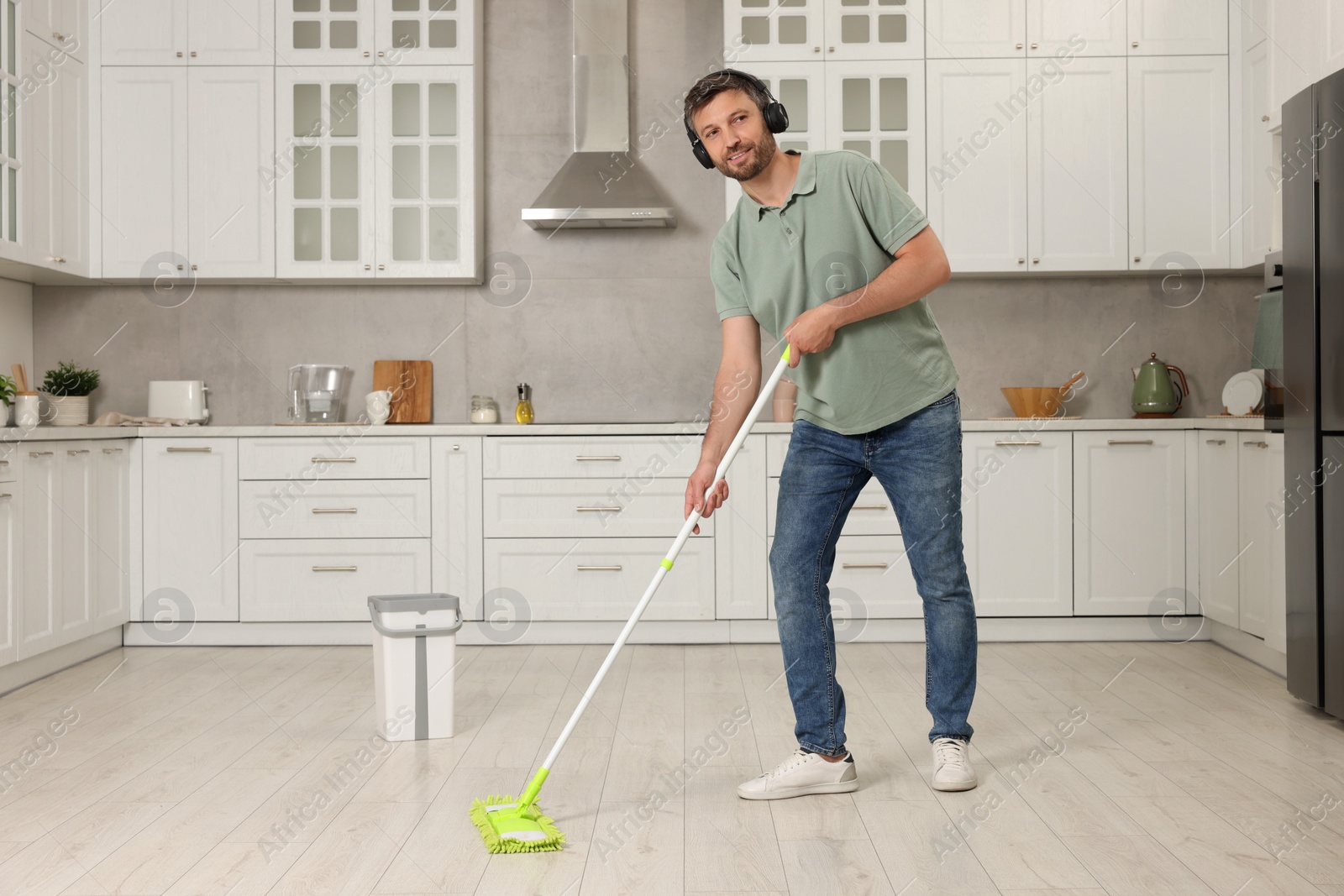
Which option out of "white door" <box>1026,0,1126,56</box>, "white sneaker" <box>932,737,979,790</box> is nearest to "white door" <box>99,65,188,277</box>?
"white door" <box>1026,0,1126,56</box>

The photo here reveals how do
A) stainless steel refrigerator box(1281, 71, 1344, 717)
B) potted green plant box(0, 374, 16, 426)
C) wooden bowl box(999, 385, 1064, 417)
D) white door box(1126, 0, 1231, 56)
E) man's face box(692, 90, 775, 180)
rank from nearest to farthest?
man's face box(692, 90, 775, 180) → stainless steel refrigerator box(1281, 71, 1344, 717) → potted green plant box(0, 374, 16, 426) → white door box(1126, 0, 1231, 56) → wooden bowl box(999, 385, 1064, 417)

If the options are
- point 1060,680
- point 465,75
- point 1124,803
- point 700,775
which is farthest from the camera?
point 465,75

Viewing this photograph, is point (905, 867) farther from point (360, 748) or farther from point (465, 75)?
point (465, 75)

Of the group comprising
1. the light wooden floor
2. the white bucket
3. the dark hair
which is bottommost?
the light wooden floor

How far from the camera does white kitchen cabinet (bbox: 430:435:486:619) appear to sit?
3.64 m

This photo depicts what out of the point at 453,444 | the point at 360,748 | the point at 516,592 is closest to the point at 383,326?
the point at 453,444

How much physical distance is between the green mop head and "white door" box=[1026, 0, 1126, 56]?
324 cm

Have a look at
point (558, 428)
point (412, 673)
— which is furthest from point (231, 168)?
point (412, 673)

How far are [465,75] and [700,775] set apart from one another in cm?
277

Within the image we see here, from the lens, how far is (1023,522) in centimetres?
361

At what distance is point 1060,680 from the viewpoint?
10.0ft

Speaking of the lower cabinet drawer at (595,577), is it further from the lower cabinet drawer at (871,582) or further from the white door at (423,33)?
the white door at (423,33)

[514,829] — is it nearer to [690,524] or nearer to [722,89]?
[690,524]

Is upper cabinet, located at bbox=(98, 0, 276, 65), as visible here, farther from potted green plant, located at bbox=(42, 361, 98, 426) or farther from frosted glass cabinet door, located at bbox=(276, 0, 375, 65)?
potted green plant, located at bbox=(42, 361, 98, 426)
